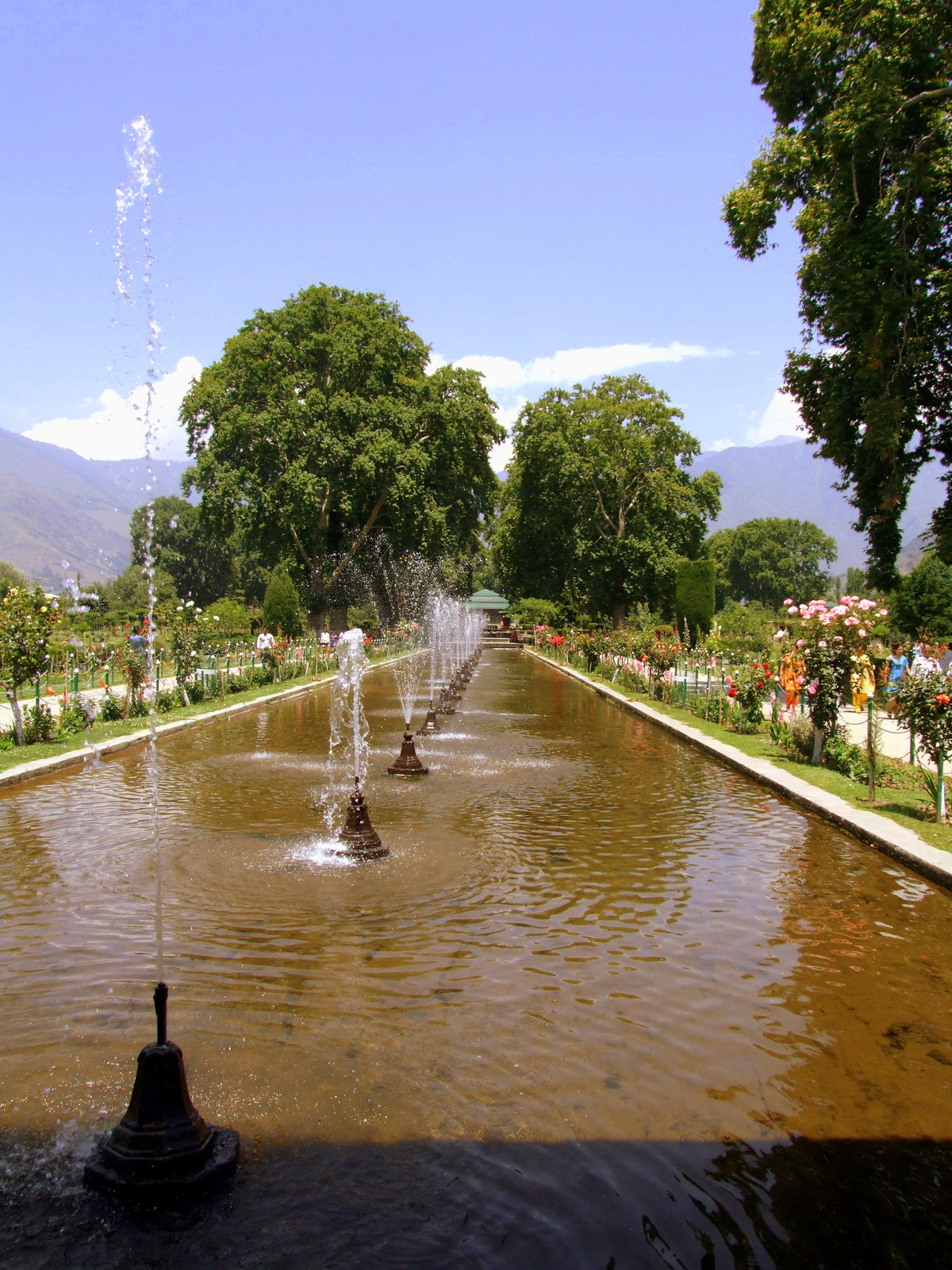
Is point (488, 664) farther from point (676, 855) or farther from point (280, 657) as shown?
point (676, 855)

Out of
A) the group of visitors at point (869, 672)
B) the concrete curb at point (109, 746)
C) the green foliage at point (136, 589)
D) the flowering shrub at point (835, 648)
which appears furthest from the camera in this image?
the green foliage at point (136, 589)

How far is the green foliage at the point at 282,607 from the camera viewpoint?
36.6 meters

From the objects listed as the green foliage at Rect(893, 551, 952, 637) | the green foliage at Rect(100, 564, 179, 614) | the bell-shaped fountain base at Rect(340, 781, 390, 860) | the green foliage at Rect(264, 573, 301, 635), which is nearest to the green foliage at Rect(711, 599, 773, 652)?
the bell-shaped fountain base at Rect(340, 781, 390, 860)

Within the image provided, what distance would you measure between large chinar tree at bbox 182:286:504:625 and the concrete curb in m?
16.6

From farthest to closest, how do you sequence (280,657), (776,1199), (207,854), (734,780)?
1. (280,657)
2. (734,780)
3. (207,854)
4. (776,1199)

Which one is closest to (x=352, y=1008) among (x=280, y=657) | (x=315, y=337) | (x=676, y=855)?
(x=676, y=855)

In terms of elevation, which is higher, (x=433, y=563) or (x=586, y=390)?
(x=586, y=390)

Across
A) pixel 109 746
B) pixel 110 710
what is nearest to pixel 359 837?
pixel 109 746

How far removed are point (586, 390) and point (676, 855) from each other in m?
→ 43.1

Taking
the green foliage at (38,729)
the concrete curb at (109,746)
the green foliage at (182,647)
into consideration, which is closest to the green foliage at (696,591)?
the concrete curb at (109,746)

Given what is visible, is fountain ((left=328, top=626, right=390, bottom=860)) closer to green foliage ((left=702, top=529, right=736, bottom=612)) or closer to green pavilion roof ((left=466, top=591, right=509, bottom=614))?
green pavilion roof ((left=466, top=591, right=509, bottom=614))

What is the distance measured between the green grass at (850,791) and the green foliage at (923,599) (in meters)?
36.3

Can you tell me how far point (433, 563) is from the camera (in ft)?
169

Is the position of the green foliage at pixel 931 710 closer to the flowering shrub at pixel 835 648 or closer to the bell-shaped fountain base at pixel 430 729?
the flowering shrub at pixel 835 648
